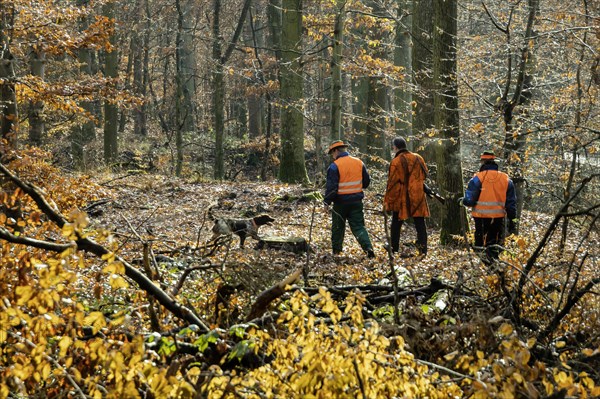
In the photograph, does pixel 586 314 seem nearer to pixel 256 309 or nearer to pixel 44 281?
pixel 256 309

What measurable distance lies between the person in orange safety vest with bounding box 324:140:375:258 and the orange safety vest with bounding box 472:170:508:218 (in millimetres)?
1826

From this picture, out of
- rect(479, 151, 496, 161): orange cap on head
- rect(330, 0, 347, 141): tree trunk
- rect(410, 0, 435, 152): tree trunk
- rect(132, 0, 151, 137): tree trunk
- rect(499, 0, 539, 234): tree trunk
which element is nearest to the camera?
rect(479, 151, 496, 161): orange cap on head

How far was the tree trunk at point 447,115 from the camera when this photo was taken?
12.0 m

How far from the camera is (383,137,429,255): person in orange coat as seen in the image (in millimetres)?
10859

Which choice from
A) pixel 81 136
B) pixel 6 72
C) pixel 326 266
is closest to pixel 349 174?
pixel 326 266

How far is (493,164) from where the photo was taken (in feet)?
32.0

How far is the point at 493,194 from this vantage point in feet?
31.7

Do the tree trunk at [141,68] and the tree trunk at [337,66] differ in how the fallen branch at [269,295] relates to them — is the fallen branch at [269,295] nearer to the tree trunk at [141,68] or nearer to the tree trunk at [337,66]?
the tree trunk at [337,66]

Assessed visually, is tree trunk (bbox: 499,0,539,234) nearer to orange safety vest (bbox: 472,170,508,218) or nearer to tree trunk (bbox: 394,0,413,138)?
orange safety vest (bbox: 472,170,508,218)

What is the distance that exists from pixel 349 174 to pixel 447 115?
8.07ft

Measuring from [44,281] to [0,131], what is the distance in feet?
33.7

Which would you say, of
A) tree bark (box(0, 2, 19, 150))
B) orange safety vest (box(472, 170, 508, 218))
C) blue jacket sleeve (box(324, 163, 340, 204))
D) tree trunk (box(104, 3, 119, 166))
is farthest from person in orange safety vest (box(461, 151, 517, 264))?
tree trunk (box(104, 3, 119, 166))

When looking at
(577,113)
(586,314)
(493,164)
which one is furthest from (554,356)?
(577,113)

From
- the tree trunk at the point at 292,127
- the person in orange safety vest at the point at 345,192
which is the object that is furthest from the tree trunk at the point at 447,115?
the tree trunk at the point at 292,127
